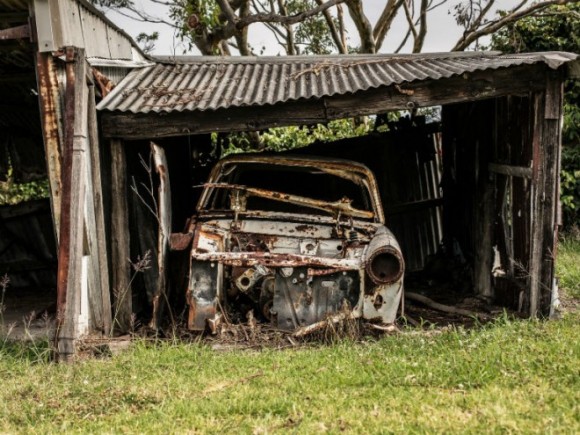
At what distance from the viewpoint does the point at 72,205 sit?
6176mm

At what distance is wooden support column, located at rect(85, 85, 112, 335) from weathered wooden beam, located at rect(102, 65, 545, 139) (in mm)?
297

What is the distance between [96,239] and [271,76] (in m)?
3.17

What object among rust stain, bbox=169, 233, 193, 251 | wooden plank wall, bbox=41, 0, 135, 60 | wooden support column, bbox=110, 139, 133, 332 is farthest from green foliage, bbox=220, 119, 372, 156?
rust stain, bbox=169, 233, 193, 251

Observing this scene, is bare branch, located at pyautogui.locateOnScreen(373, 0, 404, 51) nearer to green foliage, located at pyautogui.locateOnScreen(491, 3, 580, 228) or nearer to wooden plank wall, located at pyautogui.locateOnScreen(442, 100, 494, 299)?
green foliage, located at pyautogui.locateOnScreen(491, 3, 580, 228)

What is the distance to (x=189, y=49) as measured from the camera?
15461 mm

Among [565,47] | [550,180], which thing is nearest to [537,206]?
[550,180]

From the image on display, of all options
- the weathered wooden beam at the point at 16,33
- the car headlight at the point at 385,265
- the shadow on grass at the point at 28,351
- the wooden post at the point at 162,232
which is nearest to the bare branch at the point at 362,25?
the wooden post at the point at 162,232

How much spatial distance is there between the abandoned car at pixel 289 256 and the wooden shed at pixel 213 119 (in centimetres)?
68

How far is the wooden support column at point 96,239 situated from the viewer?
675 centimetres

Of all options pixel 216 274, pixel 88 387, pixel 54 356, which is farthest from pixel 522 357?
pixel 54 356

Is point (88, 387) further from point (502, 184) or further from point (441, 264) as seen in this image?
point (441, 264)

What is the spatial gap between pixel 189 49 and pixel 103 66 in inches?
314

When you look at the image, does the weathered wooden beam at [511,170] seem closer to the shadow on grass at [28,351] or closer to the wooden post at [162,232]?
the wooden post at [162,232]

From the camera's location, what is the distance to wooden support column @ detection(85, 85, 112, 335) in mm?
6750
